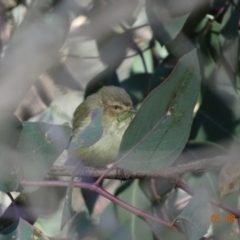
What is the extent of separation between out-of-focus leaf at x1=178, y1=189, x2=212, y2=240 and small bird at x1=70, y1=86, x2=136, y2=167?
999 mm

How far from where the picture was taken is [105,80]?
8.41ft

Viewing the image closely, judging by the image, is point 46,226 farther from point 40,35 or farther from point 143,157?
point 143,157

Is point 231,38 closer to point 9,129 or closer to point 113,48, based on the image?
point 113,48

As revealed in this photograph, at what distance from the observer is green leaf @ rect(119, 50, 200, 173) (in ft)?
4.22

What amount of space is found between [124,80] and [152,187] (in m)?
0.56

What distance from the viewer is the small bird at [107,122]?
2.42 meters

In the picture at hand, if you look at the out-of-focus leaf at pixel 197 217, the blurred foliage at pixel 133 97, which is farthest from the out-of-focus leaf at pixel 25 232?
the out-of-focus leaf at pixel 197 217

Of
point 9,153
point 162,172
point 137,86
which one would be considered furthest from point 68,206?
point 137,86

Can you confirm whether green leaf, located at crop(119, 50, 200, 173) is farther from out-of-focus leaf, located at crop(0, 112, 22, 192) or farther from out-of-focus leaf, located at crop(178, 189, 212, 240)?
out-of-focus leaf, located at crop(0, 112, 22, 192)

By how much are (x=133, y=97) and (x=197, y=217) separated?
1.41 meters

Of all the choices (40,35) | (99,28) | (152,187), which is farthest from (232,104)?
(40,35)

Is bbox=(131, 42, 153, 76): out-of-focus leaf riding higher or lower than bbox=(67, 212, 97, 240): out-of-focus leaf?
higher

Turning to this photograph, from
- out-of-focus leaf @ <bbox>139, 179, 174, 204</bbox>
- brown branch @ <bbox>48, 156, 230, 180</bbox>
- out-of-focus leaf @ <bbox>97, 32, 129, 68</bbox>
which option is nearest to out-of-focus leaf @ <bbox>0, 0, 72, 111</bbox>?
brown branch @ <bbox>48, 156, 230, 180</bbox>

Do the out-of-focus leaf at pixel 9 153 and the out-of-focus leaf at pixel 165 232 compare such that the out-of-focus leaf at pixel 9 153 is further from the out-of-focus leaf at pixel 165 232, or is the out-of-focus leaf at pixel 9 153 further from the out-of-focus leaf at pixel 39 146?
the out-of-focus leaf at pixel 165 232
